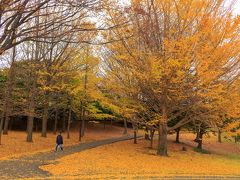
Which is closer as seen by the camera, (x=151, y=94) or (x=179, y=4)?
(x=179, y=4)

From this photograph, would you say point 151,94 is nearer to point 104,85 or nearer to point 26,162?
point 104,85

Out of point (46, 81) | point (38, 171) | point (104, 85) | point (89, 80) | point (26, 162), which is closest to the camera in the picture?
point (38, 171)

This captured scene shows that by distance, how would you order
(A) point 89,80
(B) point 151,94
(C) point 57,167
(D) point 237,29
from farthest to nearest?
(A) point 89,80
(B) point 151,94
(D) point 237,29
(C) point 57,167

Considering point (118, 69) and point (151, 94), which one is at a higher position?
point (118, 69)

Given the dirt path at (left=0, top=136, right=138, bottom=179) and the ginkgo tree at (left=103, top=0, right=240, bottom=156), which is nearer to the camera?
the dirt path at (left=0, top=136, right=138, bottom=179)

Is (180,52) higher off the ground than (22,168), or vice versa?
(180,52)

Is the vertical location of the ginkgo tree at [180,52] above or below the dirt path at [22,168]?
above

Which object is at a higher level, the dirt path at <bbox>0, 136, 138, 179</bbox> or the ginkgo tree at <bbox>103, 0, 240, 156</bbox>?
the ginkgo tree at <bbox>103, 0, 240, 156</bbox>

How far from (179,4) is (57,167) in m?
10.6

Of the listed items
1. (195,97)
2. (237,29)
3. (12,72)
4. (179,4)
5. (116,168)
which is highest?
(179,4)

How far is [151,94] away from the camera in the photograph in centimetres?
1998

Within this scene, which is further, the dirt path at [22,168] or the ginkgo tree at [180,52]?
the ginkgo tree at [180,52]

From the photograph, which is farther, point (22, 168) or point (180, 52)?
point (180, 52)

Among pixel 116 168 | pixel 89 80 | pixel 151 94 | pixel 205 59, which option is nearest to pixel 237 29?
pixel 205 59
